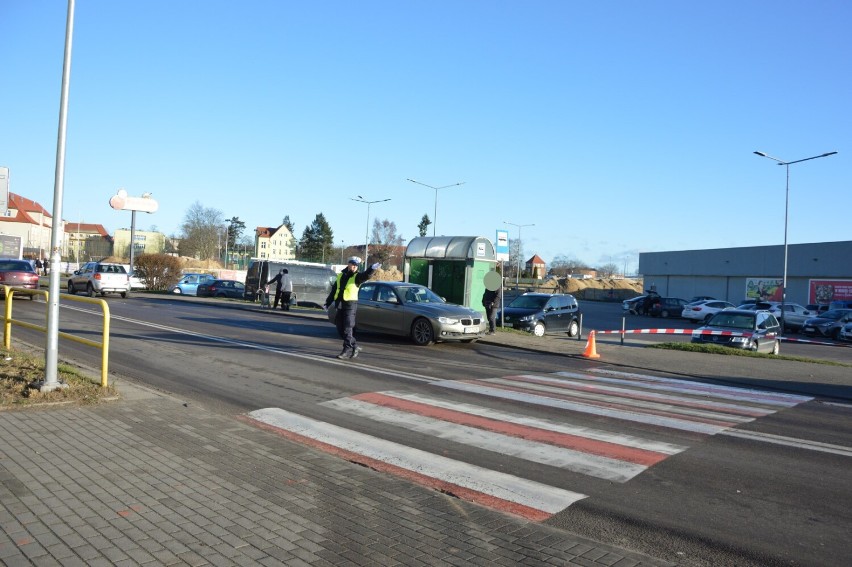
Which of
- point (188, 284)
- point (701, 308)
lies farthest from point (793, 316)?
point (188, 284)

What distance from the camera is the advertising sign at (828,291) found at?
5150cm

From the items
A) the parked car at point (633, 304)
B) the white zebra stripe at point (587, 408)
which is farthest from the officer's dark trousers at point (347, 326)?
the parked car at point (633, 304)

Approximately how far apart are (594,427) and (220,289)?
126 ft

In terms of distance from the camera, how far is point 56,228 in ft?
26.9

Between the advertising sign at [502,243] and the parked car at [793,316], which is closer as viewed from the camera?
the advertising sign at [502,243]

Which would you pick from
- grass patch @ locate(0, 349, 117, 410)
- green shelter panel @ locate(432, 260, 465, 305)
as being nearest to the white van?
green shelter panel @ locate(432, 260, 465, 305)

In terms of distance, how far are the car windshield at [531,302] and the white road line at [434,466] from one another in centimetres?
1541

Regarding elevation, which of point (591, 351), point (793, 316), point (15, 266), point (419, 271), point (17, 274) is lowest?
point (591, 351)

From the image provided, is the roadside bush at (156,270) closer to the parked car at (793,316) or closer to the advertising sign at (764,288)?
the parked car at (793,316)

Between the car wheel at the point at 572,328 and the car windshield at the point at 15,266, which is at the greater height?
the car windshield at the point at 15,266

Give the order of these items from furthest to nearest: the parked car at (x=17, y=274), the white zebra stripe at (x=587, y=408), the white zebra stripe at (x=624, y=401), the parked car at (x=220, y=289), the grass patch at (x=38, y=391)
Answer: the parked car at (x=220, y=289) → the parked car at (x=17, y=274) → the white zebra stripe at (x=624, y=401) → the white zebra stripe at (x=587, y=408) → the grass patch at (x=38, y=391)

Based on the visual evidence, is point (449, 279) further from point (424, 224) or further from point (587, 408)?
point (424, 224)

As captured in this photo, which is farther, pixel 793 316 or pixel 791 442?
pixel 793 316

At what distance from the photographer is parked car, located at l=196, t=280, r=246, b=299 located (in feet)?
141
